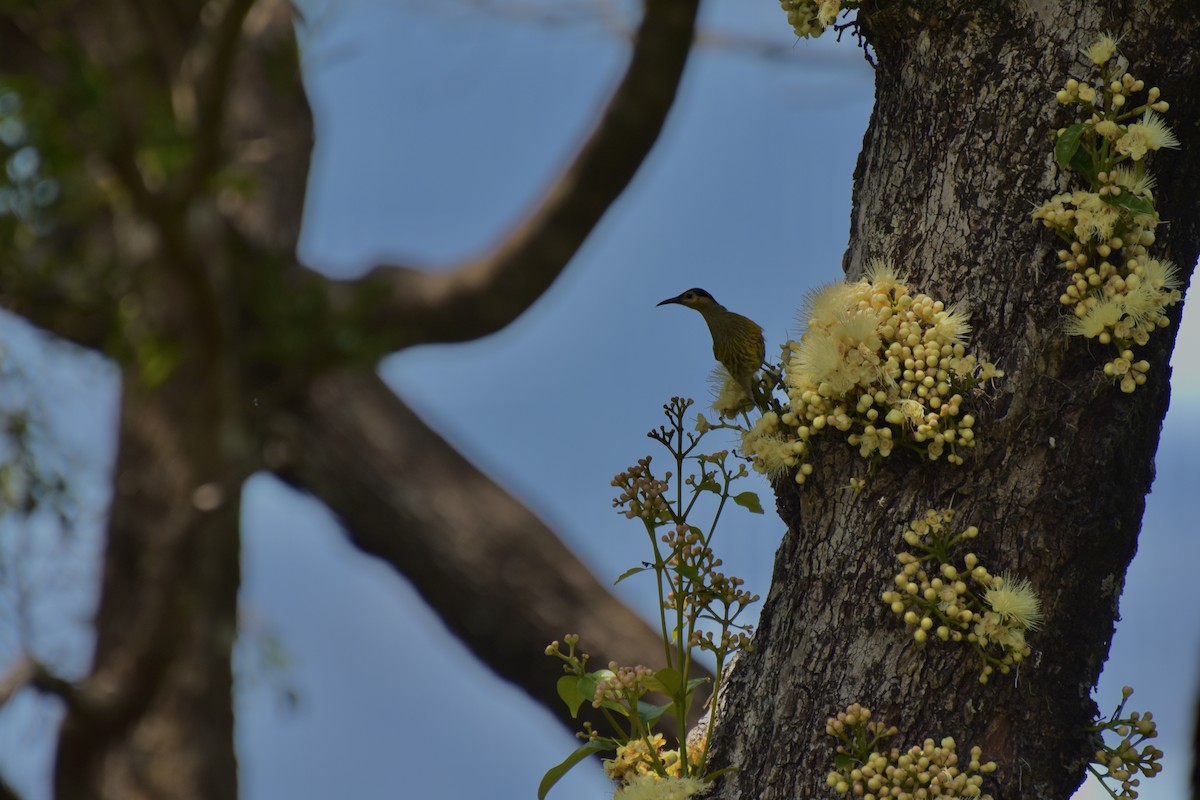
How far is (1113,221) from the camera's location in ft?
3.87

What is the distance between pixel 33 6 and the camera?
3.29 m

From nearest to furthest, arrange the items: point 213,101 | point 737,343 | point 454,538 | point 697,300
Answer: point 737,343, point 697,300, point 213,101, point 454,538

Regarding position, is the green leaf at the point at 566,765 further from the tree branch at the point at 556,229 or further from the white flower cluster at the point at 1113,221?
the tree branch at the point at 556,229

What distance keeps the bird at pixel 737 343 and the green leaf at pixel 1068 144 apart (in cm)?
36

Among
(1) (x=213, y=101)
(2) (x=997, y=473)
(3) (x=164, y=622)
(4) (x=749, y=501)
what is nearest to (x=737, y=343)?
(4) (x=749, y=501)

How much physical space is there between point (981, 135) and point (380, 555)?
13.4 feet

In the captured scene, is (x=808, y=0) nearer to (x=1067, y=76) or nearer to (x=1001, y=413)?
(x=1067, y=76)

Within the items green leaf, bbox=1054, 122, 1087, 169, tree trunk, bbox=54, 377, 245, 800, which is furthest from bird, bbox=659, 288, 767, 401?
tree trunk, bbox=54, 377, 245, 800

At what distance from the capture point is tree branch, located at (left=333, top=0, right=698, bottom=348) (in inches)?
175

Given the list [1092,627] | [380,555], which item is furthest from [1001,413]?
[380,555]

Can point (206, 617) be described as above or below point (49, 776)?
above

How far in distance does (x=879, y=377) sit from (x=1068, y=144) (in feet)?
0.92

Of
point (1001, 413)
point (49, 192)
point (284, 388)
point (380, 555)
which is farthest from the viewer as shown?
point (380, 555)

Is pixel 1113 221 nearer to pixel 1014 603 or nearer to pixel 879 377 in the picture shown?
pixel 879 377
